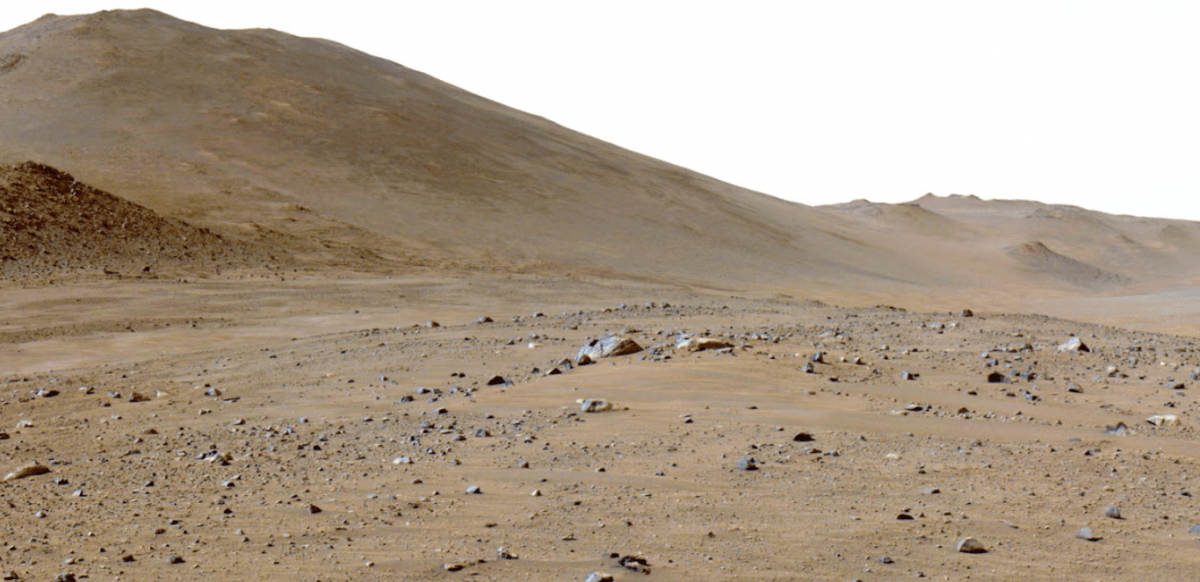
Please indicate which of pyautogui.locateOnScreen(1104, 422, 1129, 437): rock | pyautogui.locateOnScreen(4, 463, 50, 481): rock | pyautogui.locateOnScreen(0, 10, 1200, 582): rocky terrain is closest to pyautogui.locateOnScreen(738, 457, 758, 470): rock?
pyautogui.locateOnScreen(0, 10, 1200, 582): rocky terrain

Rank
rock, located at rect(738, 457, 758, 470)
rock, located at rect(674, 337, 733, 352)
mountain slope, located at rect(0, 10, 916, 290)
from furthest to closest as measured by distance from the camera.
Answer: mountain slope, located at rect(0, 10, 916, 290), rock, located at rect(674, 337, 733, 352), rock, located at rect(738, 457, 758, 470)

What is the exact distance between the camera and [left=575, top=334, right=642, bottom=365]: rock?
8.99m

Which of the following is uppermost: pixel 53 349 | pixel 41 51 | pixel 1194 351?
pixel 41 51

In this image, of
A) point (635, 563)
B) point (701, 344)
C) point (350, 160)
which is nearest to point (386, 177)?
point (350, 160)

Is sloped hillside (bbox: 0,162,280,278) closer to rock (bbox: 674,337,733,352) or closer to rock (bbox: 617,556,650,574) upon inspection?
rock (bbox: 674,337,733,352)

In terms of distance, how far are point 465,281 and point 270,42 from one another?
2645 cm

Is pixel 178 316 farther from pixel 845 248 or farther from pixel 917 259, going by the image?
pixel 917 259

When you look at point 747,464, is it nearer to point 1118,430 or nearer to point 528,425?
point 528,425

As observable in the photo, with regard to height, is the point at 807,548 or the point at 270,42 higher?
the point at 270,42

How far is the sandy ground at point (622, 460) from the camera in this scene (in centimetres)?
443

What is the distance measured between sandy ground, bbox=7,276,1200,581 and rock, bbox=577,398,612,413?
0.26 ft

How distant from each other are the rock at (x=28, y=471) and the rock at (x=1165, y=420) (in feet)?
21.6

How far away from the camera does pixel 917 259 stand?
45.6 m

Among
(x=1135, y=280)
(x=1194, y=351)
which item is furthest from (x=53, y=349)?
(x=1135, y=280)
